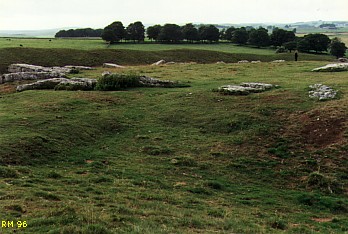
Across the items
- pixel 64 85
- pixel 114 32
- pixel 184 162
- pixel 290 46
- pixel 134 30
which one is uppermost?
pixel 134 30

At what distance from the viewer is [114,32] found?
102 meters

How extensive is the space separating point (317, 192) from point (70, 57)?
56.2 metres

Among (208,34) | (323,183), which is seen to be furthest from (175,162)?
(208,34)

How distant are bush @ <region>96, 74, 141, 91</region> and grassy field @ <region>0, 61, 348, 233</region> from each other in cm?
230

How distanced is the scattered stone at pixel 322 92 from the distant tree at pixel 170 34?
270ft

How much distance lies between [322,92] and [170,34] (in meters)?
85.3

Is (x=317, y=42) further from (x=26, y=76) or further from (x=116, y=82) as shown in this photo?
(x=26, y=76)

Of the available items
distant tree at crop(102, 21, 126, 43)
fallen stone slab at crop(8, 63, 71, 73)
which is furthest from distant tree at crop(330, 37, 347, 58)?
fallen stone slab at crop(8, 63, 71, 73)

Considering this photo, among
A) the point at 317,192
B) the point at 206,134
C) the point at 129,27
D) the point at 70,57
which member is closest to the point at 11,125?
the point at 206,134

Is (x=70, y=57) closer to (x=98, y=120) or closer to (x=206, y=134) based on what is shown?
(x=98, y=120)

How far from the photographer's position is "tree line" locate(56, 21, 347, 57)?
331 ft

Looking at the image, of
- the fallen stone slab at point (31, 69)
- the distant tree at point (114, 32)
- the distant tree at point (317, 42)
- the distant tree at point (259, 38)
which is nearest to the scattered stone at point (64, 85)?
the fallen stone slab at point (31, 69)

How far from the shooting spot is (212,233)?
10992 millimetres

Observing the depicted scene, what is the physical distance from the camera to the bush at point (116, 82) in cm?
3650
